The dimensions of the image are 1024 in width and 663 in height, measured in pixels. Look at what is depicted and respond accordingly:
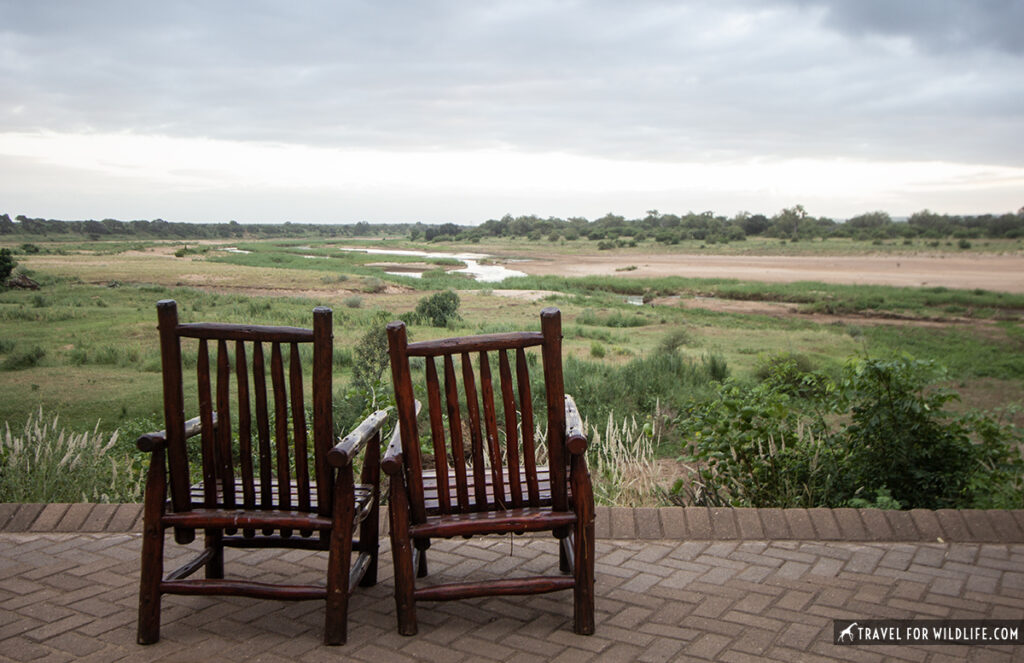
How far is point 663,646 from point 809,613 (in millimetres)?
660

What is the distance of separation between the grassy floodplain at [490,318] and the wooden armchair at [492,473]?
435 centimetres

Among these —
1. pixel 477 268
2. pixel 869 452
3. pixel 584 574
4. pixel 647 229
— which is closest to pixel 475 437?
pixel 584 574

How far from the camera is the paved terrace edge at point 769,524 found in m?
3.88

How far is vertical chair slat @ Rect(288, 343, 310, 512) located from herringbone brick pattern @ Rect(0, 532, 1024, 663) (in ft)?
1.74

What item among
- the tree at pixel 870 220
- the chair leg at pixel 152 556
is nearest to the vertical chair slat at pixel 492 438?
the chair leg at pixel 152 556

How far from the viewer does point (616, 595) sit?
129 inches

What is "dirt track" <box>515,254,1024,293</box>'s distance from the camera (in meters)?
30.3

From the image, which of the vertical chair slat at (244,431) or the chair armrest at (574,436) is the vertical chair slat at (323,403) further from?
the chair armrest at (574,436)

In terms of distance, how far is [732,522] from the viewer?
3965 mm

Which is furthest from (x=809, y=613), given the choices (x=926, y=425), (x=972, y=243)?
(x=972, y=243)

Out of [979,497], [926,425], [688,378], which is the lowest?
[688,378]

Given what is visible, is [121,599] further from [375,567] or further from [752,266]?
[752,266]

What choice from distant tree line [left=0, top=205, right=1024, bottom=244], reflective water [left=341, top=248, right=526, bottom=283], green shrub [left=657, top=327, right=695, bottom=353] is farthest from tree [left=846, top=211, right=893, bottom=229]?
green shrub [left=657, top=327, right=695, bottom=353]

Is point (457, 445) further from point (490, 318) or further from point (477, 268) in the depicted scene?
point (477, 268)
